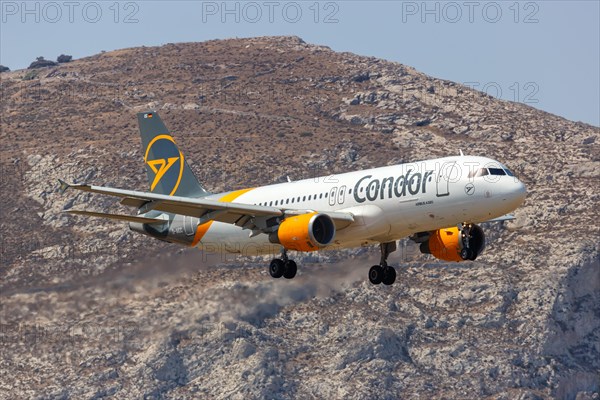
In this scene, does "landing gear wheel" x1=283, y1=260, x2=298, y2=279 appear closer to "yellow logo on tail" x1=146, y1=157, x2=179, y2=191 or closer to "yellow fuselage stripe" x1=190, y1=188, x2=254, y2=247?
"yellow fuselage stripe" x1=190, y1=188, x2=254, y2=247

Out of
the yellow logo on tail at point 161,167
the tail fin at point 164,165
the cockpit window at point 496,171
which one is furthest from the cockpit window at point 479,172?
the yellow logo on tail at point 161,167

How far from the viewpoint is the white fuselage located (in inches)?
2486

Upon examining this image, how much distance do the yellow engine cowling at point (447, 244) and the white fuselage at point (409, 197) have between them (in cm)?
381

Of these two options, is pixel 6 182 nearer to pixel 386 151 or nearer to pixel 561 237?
pixel 386 151

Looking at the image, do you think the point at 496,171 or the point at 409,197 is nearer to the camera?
the point at 496,171

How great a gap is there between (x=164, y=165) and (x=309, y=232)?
18427 millimetres

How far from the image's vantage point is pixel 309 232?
6544 centimetres

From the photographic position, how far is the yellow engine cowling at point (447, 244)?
7012 cm

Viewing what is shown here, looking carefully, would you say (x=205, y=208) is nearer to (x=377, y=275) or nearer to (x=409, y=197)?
(x=377, y=275)

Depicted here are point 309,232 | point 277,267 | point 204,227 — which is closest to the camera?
point 309,232

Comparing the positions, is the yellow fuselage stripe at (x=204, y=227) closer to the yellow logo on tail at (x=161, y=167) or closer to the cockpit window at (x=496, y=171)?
the yellow logo on tail at (x=161, y=167)

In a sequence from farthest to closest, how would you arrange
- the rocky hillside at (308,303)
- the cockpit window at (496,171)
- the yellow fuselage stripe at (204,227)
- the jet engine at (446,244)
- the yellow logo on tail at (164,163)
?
1. the rocky hillside at (308,303)
2. the yellow logo on tail at (164,163)
3. the yellow fuselage stripe at (204,227)
4. the jet engine at (446,244)
5. the cockpit window at (496,171)

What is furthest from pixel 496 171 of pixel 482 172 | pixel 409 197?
pixel 409 197

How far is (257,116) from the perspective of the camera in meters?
195
